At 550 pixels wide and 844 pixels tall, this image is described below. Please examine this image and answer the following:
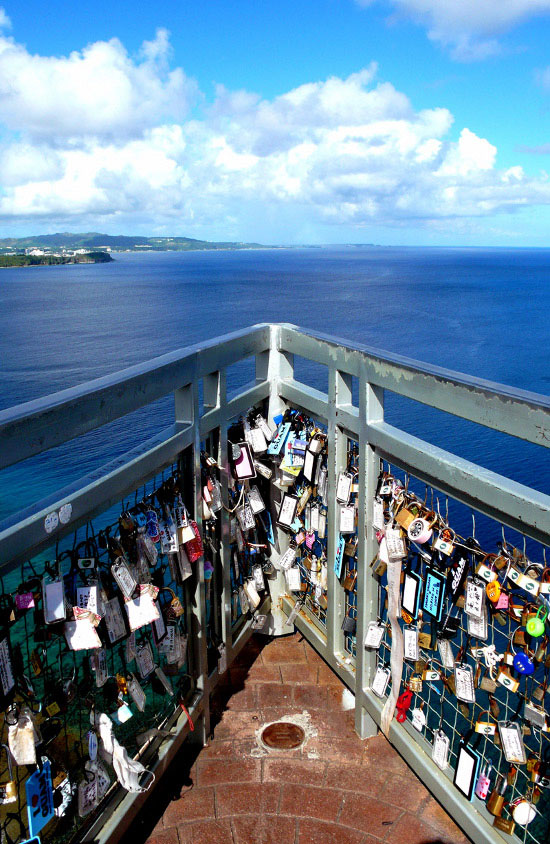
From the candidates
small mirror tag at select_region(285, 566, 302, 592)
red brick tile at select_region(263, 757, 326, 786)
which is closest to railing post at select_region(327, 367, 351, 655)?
small mirror tag at select_region(285, 566, 302, 592)

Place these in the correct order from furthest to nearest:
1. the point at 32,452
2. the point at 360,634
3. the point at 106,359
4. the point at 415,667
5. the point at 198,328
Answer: the point at 198,328, the point at 106,359, the point at 360,634, the point at 415,667, the point at 32,452

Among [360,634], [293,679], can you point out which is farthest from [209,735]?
[360,634]

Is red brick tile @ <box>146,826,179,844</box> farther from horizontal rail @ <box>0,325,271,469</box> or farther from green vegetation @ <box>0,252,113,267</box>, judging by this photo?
green vegetation @ <box>0,252,113,267</box>

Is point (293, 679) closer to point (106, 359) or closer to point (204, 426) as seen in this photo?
point (204, 426)

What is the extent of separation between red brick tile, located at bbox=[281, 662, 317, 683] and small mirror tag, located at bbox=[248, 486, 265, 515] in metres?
0.96

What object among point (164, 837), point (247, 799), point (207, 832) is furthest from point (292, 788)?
point (164, 837)

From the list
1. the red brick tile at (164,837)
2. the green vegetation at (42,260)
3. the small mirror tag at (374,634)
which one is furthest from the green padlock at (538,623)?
the green vegetation at (42,260)

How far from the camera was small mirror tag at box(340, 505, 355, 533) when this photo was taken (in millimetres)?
3322

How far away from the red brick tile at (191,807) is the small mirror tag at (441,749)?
1.01 metres

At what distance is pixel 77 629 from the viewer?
212cm

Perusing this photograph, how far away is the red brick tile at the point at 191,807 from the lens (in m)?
2.89

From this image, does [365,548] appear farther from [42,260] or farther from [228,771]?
[42,260]

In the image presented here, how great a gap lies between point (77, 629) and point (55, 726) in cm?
40

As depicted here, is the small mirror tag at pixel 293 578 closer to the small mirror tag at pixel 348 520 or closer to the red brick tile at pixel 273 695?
the red brick tile at pixel 273 695
